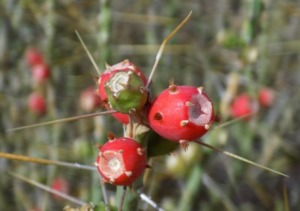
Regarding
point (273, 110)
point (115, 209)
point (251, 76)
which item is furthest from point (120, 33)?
point (115, 209)

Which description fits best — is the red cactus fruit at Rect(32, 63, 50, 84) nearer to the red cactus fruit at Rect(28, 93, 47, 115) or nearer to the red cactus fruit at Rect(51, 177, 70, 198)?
the red cactus fruit at Rect(28, 93, 47, 115)

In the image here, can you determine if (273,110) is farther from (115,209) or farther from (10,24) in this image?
(115,209)

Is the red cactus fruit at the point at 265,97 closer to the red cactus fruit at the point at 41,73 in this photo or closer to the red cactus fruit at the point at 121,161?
the red cactus fruit at the point at 41,73

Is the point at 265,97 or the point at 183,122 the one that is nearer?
the point at 183,122

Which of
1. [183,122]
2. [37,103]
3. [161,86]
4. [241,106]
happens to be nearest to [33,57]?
[37,103]

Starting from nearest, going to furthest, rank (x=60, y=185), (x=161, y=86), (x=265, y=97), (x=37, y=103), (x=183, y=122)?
(x=183, y=122) → (x=60, y=185) → (x=37, y=103) → (x=265, y=97) → (x=161, y=86)

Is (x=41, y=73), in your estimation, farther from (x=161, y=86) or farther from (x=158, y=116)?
(x=158, y=116)
